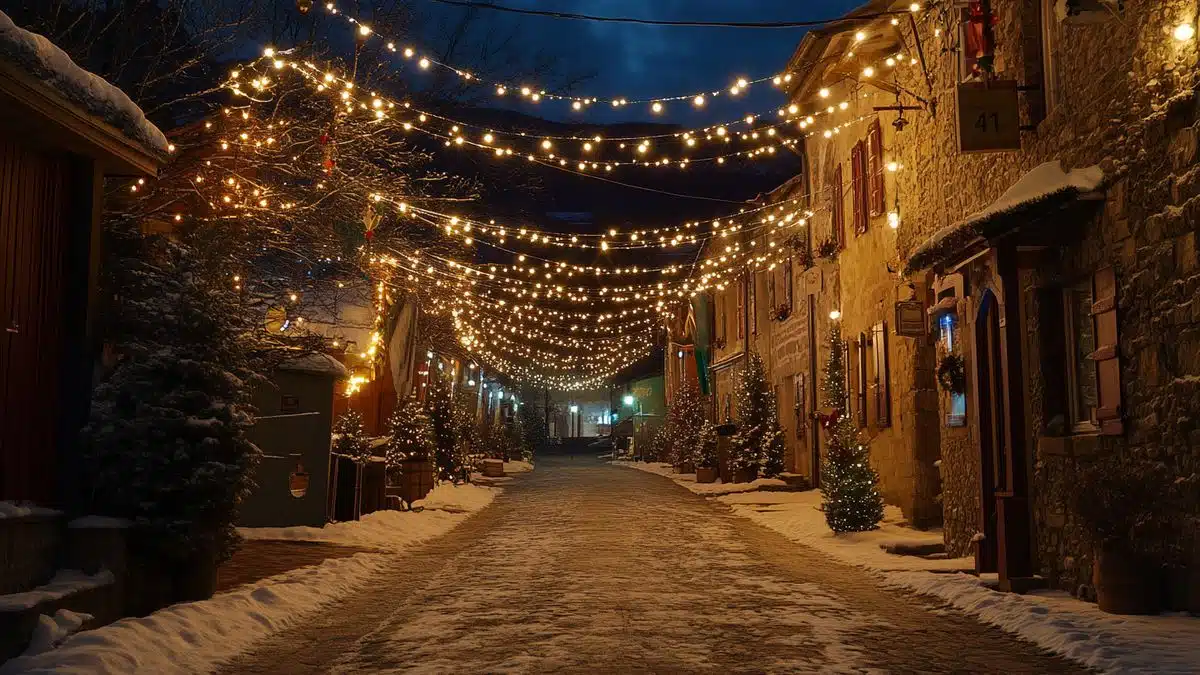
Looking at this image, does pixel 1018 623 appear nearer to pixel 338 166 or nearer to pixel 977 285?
pixel 977 285

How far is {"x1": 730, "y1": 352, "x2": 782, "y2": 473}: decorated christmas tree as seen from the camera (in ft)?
84.5

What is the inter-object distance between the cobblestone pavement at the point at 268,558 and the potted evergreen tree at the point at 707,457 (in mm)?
16668

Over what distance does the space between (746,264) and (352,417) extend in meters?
14.8

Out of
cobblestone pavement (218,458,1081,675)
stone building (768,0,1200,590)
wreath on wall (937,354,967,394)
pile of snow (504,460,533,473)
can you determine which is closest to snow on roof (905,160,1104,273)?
stone building (768,0,1200,590)

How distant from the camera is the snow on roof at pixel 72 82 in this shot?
690cm

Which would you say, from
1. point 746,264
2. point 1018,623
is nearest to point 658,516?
point 1018,623

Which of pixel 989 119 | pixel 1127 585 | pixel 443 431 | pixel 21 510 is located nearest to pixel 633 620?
pixel 1127 585

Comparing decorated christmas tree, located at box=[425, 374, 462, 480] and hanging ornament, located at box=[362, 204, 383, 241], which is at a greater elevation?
hanging ornament, located at box=[362, 204, 383, 241]

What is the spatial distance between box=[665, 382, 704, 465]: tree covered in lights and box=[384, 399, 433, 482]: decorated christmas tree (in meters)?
12.3

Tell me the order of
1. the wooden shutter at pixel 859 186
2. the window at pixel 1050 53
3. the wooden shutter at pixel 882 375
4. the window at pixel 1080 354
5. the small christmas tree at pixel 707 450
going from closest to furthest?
the window at pixel 1080 354, the window at pixel 1050 53, the wooden shutter at pixel 882 375, the wooden shutter at pixel 859 186, the small christmas tree at pixel 707 450

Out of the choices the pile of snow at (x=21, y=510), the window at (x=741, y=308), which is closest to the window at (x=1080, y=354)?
the pile of snow at (x=21, y=510)

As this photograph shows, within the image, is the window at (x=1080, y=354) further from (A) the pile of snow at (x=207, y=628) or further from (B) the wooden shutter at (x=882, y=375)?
(A) the pile of snow at (x=207, y=628)

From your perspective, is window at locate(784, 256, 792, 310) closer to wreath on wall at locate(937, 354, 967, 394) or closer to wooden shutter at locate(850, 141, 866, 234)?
wooden shutter at locate(850, 141, 866, 234)

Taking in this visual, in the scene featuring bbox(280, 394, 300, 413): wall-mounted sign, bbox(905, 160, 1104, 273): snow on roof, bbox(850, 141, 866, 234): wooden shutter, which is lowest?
bbox(280, 394, 300, 413): wall-mounted sign
